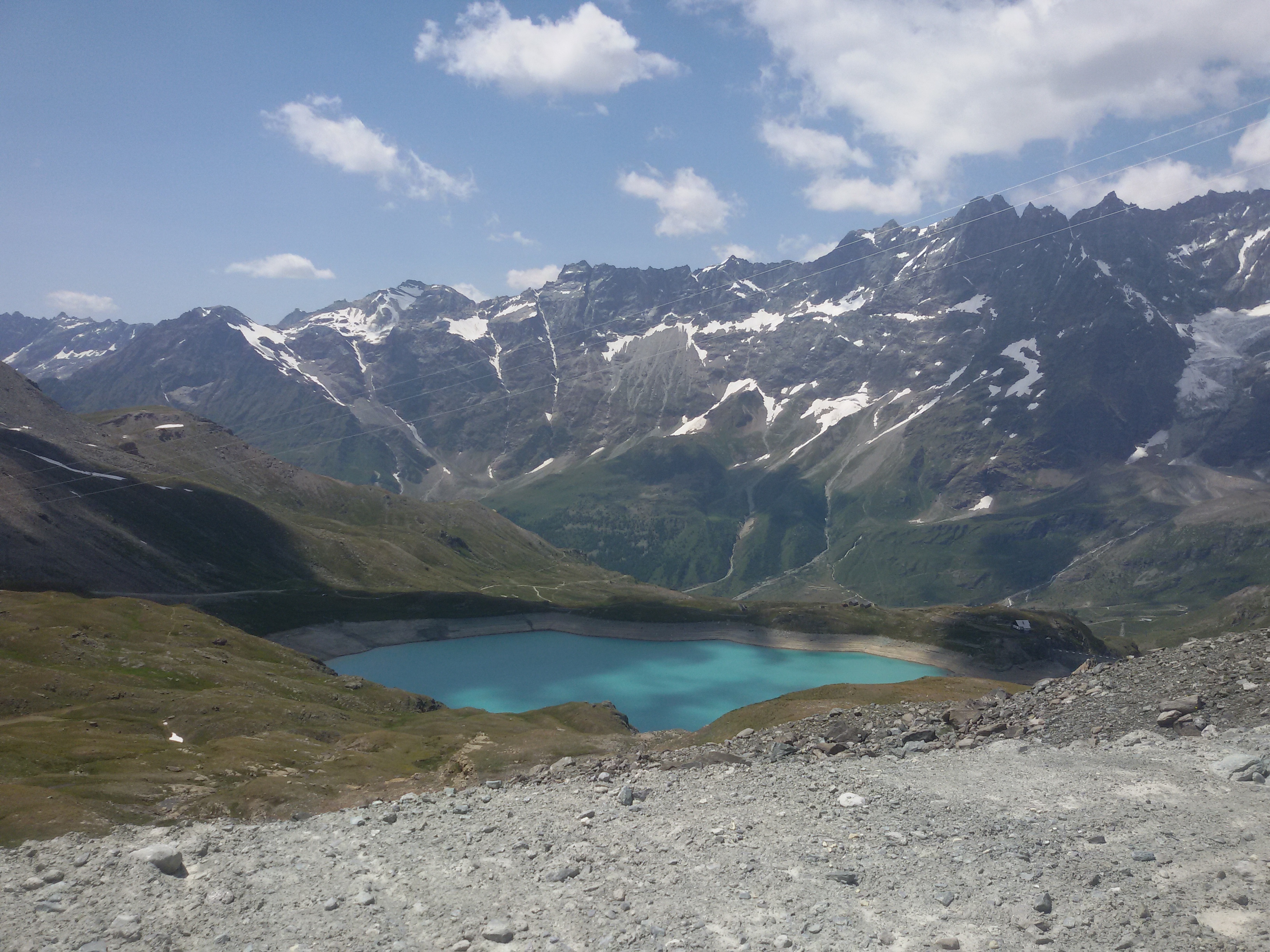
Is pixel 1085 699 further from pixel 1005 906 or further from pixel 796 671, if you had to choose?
pixel 796 671

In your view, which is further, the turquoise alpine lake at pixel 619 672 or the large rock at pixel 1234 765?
the turquoise alpine lake at pixel 619 672

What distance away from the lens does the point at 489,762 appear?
5491cm

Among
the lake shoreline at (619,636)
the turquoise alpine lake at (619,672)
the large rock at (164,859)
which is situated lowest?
the turquoise alpine lake at (619,672)

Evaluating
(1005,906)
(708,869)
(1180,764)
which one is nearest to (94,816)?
(708,869)

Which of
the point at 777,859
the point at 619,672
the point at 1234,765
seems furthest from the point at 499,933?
the point at 619,672

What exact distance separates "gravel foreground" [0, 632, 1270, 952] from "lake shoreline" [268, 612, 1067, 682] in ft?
468

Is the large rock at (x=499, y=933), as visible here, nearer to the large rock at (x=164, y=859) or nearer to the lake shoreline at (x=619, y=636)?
the large rock at (x=164, y=859)

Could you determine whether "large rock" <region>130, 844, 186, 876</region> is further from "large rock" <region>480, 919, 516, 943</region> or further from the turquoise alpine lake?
the turquoise alpine lake

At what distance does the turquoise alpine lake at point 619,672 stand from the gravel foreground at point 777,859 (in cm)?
10243

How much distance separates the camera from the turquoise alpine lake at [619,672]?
137 meters

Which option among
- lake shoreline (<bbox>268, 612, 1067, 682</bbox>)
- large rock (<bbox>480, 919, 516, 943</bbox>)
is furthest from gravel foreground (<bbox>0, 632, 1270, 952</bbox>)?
lake shoreline (<bbox>268, 612, 1067, 682</bbox>)

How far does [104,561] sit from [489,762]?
13595cm

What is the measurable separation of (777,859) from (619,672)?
142847mm

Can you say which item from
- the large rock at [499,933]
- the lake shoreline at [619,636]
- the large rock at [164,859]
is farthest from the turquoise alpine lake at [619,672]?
the large rock at [499,933]
